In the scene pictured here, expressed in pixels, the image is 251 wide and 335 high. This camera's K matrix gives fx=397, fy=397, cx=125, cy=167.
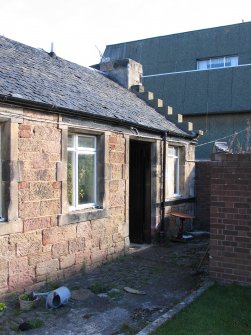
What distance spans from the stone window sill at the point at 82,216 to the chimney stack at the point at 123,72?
696 cm

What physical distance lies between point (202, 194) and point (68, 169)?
23.8ft

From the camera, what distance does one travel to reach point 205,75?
790 inches

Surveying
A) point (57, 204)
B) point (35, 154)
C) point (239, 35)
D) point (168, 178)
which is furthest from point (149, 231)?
point (239, 35)

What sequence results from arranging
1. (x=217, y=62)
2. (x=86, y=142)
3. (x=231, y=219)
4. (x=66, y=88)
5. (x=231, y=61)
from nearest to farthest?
(x=231, y=219) < (x=86, y=142) < (x=66, y=88) < (x=231, y=61) < (x=217, y=62)

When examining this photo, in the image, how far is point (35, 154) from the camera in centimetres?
731

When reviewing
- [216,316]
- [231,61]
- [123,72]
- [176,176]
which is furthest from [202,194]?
[231,61]

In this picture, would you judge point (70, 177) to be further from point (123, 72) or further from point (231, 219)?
point (123, 72)

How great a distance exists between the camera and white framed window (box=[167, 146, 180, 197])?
13031 mm

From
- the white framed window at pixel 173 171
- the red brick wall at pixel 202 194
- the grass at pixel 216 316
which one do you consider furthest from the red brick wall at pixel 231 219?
the red brick wall at pixel 202 194

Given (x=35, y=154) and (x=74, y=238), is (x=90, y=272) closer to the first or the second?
(x=74, y=238)

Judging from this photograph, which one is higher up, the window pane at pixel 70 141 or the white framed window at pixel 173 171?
the window pane at pixel 70 141

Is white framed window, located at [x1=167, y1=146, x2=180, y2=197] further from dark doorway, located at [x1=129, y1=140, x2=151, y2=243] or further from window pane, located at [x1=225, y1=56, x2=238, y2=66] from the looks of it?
window pane, located at [x1=225, y1=56, x2=238, y2=66]

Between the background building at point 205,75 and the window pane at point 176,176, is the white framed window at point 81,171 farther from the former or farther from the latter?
the background building at point 205,75

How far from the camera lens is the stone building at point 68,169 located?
687 centimetres
